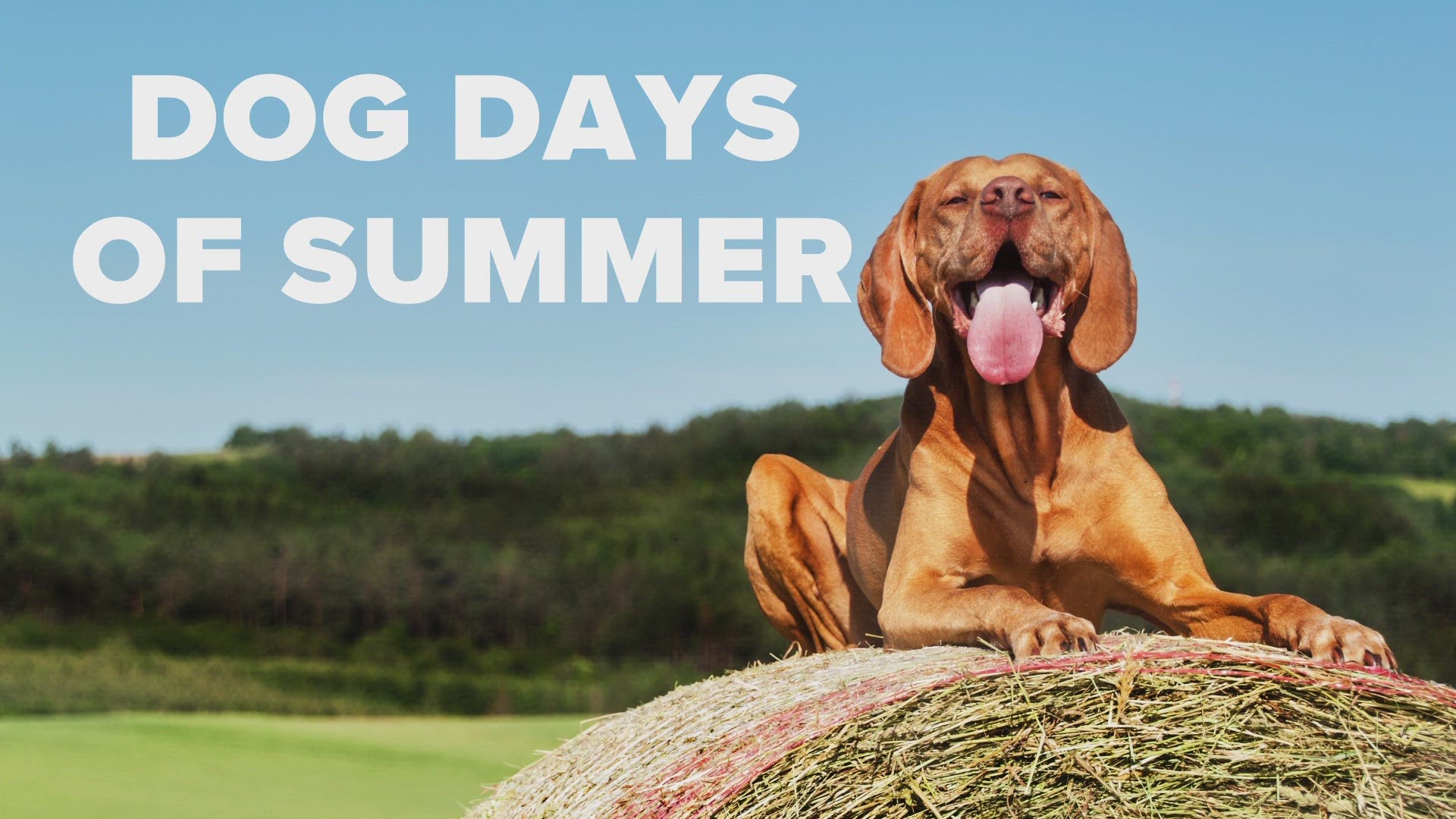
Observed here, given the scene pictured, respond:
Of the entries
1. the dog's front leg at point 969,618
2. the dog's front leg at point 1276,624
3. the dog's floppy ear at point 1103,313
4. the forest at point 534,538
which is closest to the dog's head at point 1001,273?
the dog's floppy ear at point 1103,313

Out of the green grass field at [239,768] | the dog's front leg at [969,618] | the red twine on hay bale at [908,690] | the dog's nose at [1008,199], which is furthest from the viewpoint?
the green grass field at [239,768]

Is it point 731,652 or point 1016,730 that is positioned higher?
point 1016,730

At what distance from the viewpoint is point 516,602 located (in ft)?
72.9

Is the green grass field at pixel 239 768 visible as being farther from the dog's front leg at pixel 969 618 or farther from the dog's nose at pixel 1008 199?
the dog's nose at pixel 1008 199

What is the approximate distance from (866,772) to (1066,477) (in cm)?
163

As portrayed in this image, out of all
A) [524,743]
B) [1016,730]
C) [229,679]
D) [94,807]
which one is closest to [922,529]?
[1016,730]

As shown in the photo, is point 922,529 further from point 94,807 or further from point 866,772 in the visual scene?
point 94,807

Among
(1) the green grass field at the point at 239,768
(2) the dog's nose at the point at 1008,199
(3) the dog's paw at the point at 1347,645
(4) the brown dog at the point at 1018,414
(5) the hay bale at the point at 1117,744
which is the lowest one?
(1) the green grass field at the point at 239,768

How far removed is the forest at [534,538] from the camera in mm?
20781

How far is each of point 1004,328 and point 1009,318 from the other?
40 mm

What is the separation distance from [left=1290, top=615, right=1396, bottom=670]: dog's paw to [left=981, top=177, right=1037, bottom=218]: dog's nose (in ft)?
4.94

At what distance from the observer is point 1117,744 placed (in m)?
3.33

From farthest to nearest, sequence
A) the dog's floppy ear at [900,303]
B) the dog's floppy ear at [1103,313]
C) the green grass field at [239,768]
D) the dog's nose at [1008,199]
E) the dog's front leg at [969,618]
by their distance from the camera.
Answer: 1. the green grass field at [239,768]
2. the dog's floppy ear at [900,303]
3. the dog's floppy ear at [1103,313]
4. the dog's nose at [1008,199]
5. the dog's front leg at [969,618]

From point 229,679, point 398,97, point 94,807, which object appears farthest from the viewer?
point 229,679
